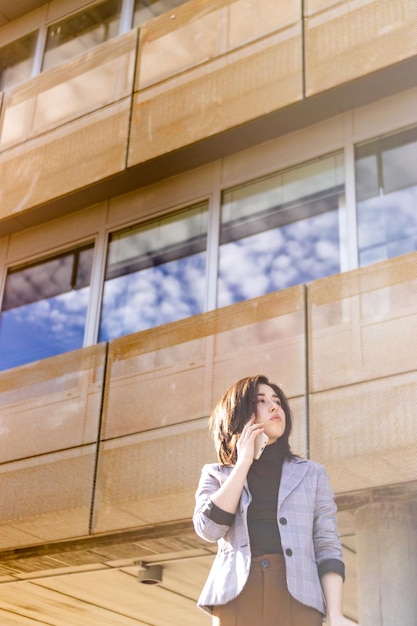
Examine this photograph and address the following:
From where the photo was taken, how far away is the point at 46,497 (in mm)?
8711

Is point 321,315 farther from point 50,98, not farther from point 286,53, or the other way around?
point 50,98

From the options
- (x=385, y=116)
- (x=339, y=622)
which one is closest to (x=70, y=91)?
(x=385, y=116)

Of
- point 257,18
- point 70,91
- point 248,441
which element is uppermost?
point 70,91

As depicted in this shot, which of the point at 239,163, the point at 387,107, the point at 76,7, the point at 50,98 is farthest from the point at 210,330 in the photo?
the point at 76,7

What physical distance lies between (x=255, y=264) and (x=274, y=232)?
1.13 ft

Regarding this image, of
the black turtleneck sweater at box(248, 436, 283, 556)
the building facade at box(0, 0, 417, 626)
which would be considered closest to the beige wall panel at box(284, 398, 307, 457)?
the building facade at box(0, 0, 417, 626)

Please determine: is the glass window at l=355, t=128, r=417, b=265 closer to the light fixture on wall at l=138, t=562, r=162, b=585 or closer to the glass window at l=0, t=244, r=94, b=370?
the glass window at l=0, t=244, r=94, b=370

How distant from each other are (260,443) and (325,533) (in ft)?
2.11

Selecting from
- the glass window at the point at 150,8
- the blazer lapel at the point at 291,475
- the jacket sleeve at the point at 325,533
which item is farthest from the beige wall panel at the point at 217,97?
the jacket sleeve at the point at 325,533

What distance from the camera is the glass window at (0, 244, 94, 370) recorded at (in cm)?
977

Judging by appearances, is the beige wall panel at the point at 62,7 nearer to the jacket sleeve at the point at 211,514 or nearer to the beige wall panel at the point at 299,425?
the beige wall panel at the point at 299,425

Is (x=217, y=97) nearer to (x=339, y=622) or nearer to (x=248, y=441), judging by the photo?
(x=248, y=441)

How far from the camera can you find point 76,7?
11.6 metres

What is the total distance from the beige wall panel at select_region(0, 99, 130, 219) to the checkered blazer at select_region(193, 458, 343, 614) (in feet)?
16.6
